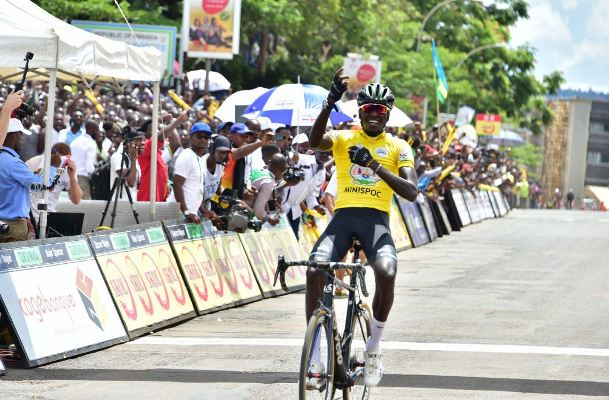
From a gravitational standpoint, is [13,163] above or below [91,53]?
below

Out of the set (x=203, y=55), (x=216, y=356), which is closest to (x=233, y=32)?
(x=203, y=55)

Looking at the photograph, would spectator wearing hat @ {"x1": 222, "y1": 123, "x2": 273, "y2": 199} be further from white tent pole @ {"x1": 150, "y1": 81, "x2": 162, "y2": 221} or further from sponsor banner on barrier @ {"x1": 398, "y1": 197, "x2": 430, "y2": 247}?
sponsor banner on barrier @ {"x1": 398, "y1": 197, "x2": 430, "y2": 247}

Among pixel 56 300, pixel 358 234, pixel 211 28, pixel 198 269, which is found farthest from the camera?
pixel 211 28

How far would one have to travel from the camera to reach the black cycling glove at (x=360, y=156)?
845 centimetres

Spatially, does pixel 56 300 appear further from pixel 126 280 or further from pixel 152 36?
pixel 152 36

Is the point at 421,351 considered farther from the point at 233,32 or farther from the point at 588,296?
the point at 233,32

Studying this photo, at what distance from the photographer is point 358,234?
8977 mm

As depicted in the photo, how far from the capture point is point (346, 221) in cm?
900

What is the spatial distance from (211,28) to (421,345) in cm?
2279

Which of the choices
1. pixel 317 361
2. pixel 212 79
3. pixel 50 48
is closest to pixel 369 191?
pixel 317 361

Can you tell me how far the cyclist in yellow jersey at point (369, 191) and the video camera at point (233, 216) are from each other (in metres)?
6.37

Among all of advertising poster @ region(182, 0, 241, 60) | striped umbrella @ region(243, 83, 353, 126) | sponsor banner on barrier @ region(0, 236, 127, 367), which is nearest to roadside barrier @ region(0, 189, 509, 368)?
sponsor banner on barrier @ region(0, 236, 127, 367)

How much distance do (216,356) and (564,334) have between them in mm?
3838

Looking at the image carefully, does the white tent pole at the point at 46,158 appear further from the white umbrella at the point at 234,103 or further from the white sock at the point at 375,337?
the white umbrella at the point at 234,103
